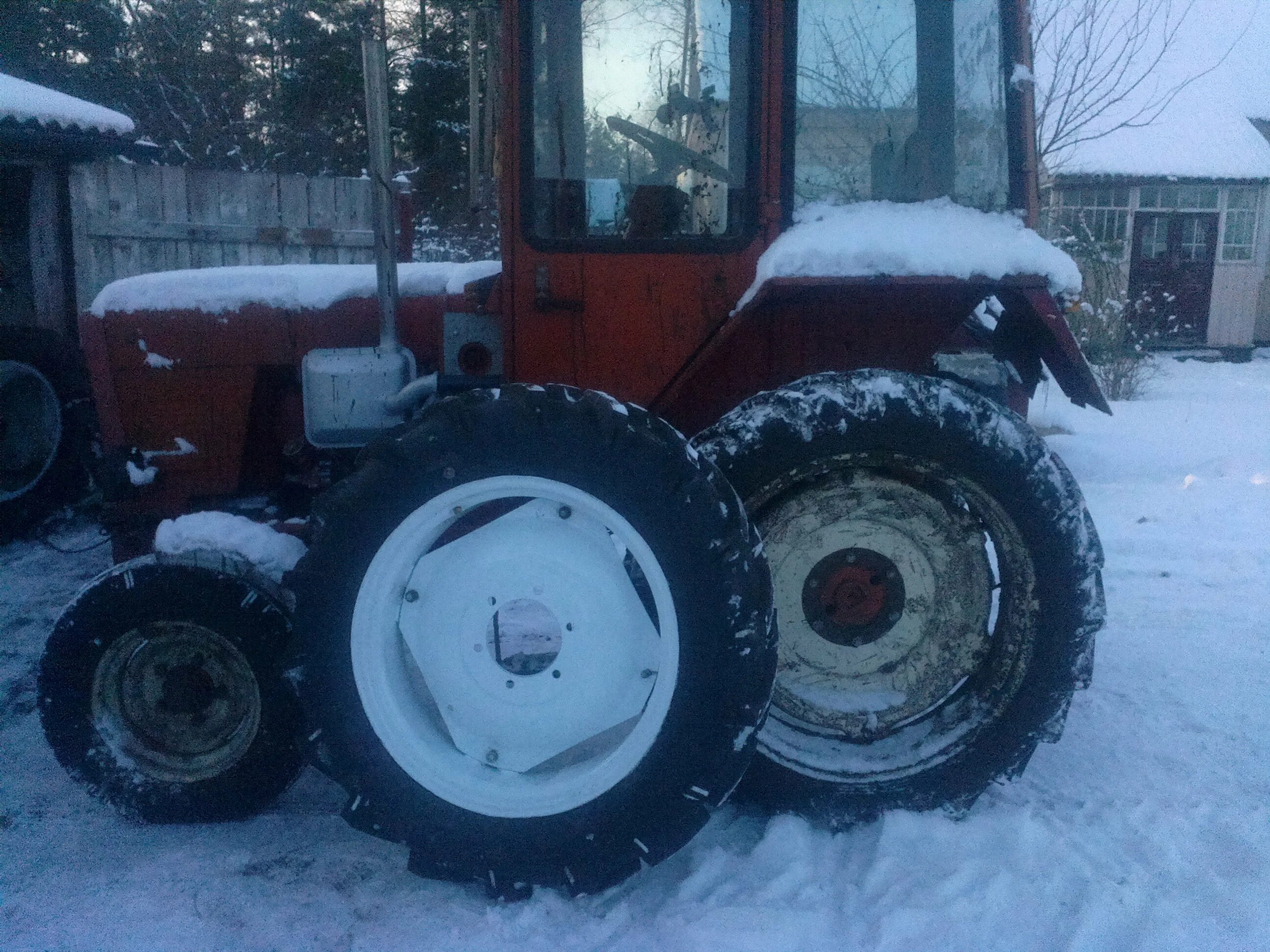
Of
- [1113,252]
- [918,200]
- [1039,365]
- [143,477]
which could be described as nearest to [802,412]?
[918,200]

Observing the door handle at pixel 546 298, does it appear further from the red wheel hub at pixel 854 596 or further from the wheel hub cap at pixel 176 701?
the wheel hub cap at pixel 176 701

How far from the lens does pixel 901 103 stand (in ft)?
8.01

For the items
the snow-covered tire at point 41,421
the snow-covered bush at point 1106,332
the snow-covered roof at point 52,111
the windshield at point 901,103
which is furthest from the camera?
the snow-covered bush at point 1106,332

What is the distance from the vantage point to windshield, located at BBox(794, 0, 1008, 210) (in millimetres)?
2346

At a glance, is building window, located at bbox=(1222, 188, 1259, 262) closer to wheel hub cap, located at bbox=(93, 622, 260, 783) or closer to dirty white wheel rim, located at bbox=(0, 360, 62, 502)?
dirty white wheel rim, located at bbox=(0, 360, 62, 502)

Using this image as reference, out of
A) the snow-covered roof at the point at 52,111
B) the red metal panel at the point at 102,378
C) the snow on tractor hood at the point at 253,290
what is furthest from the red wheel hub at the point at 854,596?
the snow-covered roof at the point at 52,111

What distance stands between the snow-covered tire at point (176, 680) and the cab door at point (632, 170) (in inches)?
40.8

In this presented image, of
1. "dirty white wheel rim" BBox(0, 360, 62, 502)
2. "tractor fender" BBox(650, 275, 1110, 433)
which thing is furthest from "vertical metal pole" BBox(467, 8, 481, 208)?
"dirty white wheel rim" BBox(0, 360, 62, 502)

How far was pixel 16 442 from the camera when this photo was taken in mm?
5453

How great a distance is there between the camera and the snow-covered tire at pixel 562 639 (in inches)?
77.7

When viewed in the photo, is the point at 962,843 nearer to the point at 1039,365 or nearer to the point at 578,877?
the point at 578,877

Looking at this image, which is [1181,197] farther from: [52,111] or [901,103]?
[52,111]

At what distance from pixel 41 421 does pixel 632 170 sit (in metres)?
4.82

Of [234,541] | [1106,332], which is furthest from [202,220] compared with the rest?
[1106,332]
